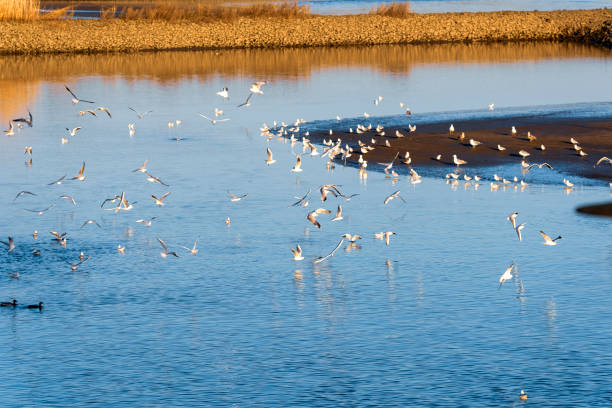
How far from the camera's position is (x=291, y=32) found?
63.0 m

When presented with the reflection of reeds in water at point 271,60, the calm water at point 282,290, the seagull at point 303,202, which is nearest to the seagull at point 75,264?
the calm water at point 282,290

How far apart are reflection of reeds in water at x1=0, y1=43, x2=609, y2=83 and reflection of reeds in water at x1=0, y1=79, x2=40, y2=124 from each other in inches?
85.7

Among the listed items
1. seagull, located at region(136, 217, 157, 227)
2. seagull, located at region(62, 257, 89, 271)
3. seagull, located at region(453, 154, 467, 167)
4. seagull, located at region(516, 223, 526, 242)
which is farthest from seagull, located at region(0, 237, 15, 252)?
seagull, located at region(453, 154, 467, 167)

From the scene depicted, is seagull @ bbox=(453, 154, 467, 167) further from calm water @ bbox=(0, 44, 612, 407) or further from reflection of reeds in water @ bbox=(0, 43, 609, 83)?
reflection of reeds in water @ bbox=(0, 43, 609, 83)

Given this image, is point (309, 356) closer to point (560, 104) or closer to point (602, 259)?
point (602, 259)

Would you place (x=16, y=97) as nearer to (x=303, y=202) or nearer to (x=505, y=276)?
(x=303, y=202)

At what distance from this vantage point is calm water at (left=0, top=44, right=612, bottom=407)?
36.8 ft

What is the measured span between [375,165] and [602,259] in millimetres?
9665

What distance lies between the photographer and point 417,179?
2248 centimetres

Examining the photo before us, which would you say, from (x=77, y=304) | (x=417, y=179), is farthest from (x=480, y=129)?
(x=77, y=304)

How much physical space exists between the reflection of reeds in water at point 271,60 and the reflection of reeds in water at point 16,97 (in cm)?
218

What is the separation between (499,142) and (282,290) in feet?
45.6

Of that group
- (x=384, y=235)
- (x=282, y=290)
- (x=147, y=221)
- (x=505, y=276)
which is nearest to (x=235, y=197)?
(x=147, y=221)

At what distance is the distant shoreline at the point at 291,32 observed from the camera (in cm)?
5938
